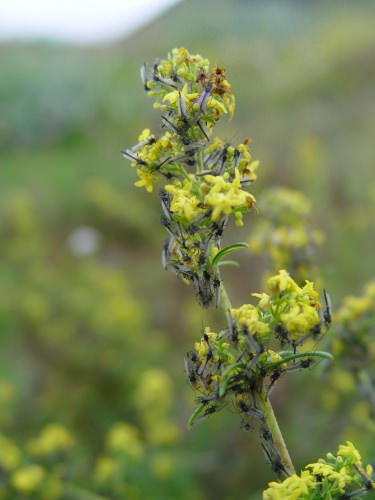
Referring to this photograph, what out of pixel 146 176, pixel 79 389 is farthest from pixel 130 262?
pixel 146 176

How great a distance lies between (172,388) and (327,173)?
5.14 metres

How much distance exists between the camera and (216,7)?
72.4ft

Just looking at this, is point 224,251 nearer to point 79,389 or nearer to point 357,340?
point 357,340

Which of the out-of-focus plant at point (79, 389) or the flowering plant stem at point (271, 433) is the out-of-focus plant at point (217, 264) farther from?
the out-of-focus plant at point (79, 389)

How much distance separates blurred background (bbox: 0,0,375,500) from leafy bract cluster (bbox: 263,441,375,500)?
1417 mm

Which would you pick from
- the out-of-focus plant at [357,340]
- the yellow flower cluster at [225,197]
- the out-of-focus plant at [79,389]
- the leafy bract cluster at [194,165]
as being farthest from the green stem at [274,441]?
the out-of-focus plant at [79,389]

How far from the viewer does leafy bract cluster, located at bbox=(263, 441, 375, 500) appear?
1659mm

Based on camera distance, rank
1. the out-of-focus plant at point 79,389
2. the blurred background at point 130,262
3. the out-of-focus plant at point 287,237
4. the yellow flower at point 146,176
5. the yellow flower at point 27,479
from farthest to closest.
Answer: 1. the blurred background at point 130,262
2. the out-of-focus plant at point 79,389
3. the yellow flower at point 27,479
4. the out-of-focus plant at point 287,237
5. the yellow flower at point 146,176

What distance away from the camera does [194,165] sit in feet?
6.03

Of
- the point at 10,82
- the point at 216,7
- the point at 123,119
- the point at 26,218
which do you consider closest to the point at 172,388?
the point at 26,218

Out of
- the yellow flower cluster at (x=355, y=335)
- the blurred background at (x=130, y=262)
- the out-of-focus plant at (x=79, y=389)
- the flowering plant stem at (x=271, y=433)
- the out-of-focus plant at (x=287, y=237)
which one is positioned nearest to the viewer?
the flowering plant stem at (x=271, y=433)

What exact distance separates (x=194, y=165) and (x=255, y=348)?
0.60 metres

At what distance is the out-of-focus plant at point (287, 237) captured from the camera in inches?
144

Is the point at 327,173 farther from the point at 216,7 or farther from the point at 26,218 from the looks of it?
the point at 216,7
